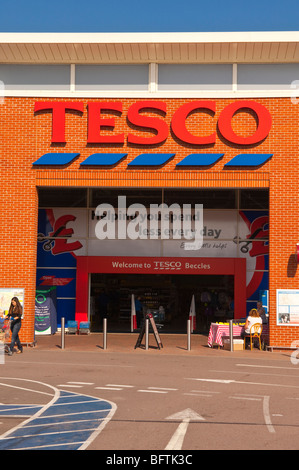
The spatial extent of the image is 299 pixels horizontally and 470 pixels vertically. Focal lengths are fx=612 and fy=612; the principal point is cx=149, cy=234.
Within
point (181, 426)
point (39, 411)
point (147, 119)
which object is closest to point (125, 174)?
point (147, 119)

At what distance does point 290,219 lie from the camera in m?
19.9

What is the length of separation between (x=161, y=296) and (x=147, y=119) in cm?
1112

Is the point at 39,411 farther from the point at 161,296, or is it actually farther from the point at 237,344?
the point at 161,296

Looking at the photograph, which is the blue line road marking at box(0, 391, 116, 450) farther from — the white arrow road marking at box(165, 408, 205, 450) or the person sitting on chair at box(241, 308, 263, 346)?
the person sitting on chair at box(241, 308, 263, 346)

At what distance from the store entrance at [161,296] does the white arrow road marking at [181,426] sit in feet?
55.2

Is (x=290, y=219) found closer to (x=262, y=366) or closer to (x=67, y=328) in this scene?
(x=262, y=366)

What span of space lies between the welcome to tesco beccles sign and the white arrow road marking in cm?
1174

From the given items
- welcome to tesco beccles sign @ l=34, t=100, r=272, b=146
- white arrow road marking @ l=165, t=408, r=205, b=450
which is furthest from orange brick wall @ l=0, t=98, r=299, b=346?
white arrow road marking @ l=165, t=408, r=205, b=450

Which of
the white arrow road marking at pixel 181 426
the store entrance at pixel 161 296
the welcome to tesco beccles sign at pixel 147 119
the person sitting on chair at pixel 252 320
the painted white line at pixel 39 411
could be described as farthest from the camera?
the store entrance at pixel 161 296

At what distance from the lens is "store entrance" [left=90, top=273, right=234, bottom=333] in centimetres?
2758

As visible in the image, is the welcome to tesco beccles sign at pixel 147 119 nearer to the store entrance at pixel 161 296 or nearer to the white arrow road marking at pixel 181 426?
the store entrance at pixel 161 296

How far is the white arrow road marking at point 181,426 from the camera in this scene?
7832mm

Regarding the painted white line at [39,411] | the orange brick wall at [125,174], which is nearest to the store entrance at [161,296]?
the orange brick wall at [125,174]
